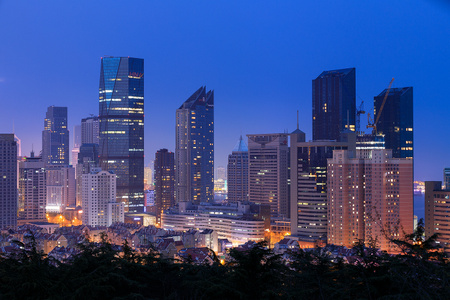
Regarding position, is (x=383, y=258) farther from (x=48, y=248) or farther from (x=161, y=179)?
(x=161, y=179)

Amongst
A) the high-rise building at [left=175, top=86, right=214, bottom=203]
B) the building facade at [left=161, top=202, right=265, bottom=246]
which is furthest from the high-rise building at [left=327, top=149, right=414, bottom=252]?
the high-rise building at [left=175, top=86, right=214, bottom=203]

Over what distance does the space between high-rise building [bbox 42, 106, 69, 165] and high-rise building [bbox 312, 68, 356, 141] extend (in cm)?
2009

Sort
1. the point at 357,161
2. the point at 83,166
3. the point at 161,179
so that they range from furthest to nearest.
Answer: the point at 83,166 < the point at 161,179 < the point at 357,161

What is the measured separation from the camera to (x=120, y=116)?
33469 millimetres

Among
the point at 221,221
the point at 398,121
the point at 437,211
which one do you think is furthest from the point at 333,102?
the point at 437,211

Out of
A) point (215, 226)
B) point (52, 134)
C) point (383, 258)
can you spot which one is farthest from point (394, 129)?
point (52, 134)

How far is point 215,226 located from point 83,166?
14.3m

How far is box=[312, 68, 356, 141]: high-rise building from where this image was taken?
29.6 metres

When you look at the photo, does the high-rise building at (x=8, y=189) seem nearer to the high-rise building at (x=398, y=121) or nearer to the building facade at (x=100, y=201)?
the building facade at (x=100, y=201)

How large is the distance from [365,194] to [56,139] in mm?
31619

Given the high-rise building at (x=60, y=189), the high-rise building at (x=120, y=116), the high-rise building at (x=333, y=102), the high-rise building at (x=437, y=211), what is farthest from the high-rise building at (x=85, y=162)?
the high-rise building at (x=437, y=211)

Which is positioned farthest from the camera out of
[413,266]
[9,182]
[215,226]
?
[9,182]

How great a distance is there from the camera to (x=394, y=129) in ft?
86.1

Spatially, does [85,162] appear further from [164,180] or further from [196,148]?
[196,148]
